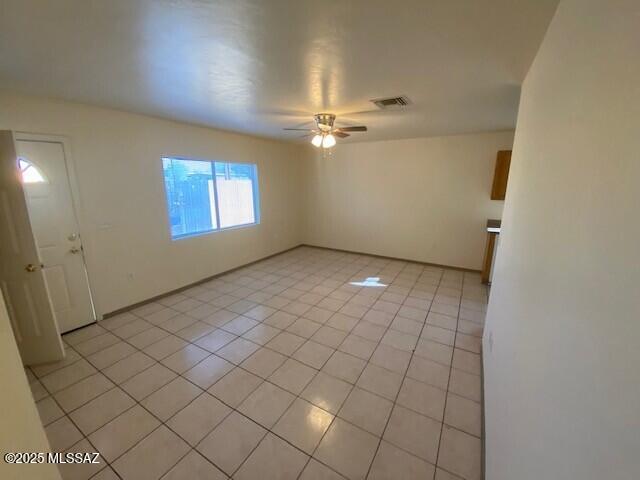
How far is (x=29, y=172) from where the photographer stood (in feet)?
8.29

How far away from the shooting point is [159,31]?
4.65 feet

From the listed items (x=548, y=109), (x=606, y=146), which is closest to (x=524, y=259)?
(x=548, y=109)

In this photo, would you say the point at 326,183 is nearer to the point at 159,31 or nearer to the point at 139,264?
the point at 139,264

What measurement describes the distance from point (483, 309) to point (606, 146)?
3330mm

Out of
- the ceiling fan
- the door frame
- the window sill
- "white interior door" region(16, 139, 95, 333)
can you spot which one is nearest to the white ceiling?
the ceiling fan

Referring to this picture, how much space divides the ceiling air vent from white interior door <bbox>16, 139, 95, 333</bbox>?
3327 millimetres

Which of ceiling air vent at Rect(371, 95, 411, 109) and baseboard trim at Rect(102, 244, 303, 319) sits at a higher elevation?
ceiling air vent at Rect(371, 95, 411, 109)

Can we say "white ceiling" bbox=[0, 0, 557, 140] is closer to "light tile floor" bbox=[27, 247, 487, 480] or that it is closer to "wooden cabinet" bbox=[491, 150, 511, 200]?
"wooden cabinet" bbox=[491, 150, 511, 200]

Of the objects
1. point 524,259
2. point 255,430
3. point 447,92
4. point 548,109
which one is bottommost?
point 255,430

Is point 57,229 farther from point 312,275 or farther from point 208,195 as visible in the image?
point 312,275

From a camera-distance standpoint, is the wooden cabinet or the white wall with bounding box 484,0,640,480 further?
the wooden cabinet

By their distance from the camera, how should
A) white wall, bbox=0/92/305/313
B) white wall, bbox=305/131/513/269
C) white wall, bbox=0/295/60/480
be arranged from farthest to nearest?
1. white wall, bbox=305/131/513/269
2. white wall, bbox=0/92/305/313
3. white wall, bbox=0/295/60/480

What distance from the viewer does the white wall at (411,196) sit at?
4328 mm

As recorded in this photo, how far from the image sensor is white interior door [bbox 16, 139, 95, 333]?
2537 mm
